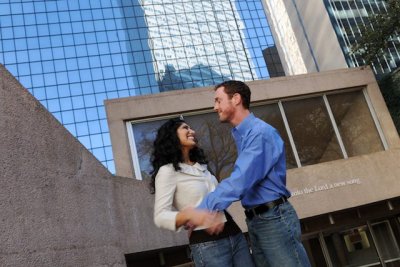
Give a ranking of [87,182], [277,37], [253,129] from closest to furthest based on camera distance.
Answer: [253,129]
[87,182]
[277,37]

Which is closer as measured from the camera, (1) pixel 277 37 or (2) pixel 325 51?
(2) pixel 325 51

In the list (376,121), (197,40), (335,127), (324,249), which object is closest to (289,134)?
(335,127)

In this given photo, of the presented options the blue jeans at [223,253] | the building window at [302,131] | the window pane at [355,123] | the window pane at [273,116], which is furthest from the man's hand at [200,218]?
the window pane at [355,123]

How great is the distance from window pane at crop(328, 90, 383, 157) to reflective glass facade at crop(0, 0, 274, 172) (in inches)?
2027

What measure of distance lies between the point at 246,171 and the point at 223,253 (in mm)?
440

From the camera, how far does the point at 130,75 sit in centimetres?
7012

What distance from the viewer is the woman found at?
2.31 metres

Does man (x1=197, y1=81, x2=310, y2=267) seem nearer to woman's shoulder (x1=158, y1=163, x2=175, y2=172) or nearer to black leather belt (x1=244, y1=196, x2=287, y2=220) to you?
black leather belt (x1=244, y1=196, x2=287, y2=220)

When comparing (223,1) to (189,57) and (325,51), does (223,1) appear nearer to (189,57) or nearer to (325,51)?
(189,57)

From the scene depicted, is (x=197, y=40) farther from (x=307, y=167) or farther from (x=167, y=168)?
(x=167, y=168)

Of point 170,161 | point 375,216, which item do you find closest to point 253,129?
point 170,161

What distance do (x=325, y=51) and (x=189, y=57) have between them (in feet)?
68.2

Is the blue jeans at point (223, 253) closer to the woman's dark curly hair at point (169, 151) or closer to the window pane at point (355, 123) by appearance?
the woman's dark curly hair at point (169, 151)

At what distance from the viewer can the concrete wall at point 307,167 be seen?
12.6 meters
